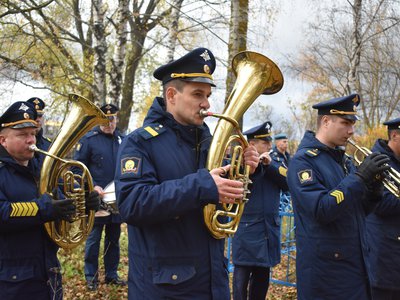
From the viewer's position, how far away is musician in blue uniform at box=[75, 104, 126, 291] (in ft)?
20.6

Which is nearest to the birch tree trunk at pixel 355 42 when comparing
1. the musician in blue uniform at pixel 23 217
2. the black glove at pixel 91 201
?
the black glove at pixel 91 201

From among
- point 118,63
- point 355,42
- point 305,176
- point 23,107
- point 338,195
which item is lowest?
point 338,195

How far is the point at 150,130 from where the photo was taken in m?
2.80

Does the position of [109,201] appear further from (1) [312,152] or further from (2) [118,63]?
(2) [118,63]

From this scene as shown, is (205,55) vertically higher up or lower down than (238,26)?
lower down

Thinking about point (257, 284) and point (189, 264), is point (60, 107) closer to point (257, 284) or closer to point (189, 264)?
point (257, 284)

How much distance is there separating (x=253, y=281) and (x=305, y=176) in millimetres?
2163

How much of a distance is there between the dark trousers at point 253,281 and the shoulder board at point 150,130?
2907 millimetres

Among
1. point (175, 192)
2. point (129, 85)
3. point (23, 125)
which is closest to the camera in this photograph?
point (175, 192)

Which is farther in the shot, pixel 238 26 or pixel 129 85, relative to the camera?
pixel 129 85

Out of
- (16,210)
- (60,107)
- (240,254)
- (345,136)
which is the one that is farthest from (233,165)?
(60,107)

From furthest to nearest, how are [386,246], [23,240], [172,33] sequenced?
[172,33] → [386,246] → [23,240]

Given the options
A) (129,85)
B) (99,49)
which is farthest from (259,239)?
(129,85)

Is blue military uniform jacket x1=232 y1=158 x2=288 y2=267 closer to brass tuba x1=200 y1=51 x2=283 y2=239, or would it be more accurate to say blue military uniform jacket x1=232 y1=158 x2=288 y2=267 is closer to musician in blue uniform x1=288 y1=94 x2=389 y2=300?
musician in blue uniform x1=288 y1=94 x2=389 y2=300
